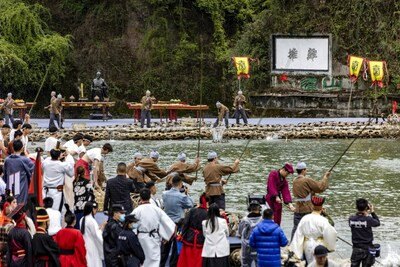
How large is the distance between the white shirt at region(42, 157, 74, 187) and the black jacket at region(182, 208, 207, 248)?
300 centimetres

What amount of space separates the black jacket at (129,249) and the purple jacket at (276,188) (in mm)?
3696

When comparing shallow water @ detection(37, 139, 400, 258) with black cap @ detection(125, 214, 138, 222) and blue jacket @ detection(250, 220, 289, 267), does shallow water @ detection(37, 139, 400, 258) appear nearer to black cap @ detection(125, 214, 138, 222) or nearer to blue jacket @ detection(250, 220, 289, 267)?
blue jacket @ detection(250, 220, 289, 267)

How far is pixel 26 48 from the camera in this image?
154 ft

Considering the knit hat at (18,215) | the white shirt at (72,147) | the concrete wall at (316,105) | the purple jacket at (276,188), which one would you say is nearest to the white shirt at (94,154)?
the white shirt at (72,147)

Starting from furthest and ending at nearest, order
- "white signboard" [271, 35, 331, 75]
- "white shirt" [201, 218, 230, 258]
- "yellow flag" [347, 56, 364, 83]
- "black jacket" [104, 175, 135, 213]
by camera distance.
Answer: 1. "white signboard" [271, 35, 331, 75]
2. "yellow flag" [347, 56, 364, 83]
3. "black jacket" [104, 175, 135, 213]
4. "white shirt" [201, 218, 230, 258]

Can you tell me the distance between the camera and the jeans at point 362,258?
12.6 m

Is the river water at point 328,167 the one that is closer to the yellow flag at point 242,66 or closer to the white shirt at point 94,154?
the white shirt at point 94,154

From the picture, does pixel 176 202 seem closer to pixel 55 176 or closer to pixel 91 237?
pixel 91 237

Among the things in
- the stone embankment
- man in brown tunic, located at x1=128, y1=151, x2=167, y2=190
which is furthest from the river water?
man in brown tunic, located at x1=128, y1=151, x2=167, y2=190

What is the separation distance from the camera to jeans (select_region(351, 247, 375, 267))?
1260 centimetres

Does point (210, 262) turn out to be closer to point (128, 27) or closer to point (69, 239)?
point (69, 239)

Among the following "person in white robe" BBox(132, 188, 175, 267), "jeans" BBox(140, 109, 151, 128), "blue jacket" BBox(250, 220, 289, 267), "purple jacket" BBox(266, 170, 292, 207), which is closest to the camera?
"blue jacket" BBox(250, 220, 289, 267)

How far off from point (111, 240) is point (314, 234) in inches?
109

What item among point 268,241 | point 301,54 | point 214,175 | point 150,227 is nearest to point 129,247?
point 150,227
